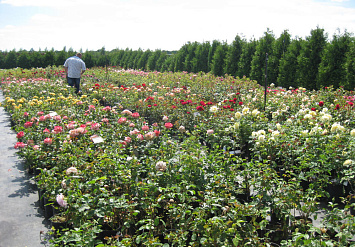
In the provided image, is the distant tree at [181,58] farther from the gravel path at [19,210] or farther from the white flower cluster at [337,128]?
the white flower cluster at [337,128]

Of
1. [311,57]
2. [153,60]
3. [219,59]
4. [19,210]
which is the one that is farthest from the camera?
[153,60]

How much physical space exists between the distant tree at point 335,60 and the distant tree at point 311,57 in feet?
1.24

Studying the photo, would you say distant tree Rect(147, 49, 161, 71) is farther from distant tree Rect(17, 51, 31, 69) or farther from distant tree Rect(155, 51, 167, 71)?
distant tree Rect(17, 51, 31, 69)

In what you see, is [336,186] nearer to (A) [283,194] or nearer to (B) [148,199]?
(A) [283,194]

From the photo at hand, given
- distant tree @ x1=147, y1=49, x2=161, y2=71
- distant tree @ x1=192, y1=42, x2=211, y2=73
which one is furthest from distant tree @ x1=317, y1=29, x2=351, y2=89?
distant tree @ x1=147, y1=49, x2=161, y2=71

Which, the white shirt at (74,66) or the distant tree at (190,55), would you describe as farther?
the distant tree at (190,55)

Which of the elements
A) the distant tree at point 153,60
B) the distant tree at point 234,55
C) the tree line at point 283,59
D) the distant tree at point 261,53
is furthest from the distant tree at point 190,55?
the distant tree at point 261,53

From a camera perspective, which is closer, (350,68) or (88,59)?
(350,68)

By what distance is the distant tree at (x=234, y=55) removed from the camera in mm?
12070

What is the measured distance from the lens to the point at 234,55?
12.2 m

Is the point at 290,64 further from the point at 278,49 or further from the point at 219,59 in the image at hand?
the point at 219,59

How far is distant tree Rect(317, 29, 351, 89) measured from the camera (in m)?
8.31

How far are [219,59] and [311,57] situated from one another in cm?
478

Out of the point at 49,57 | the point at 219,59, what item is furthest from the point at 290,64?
the point at 49,57
